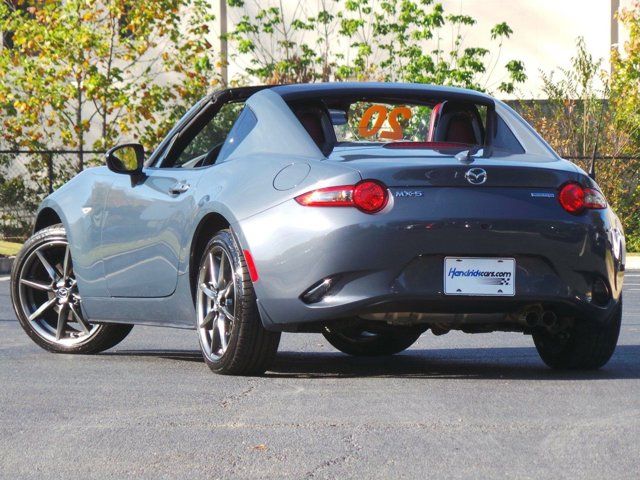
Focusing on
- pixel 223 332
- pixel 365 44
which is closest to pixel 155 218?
pixel 223 332

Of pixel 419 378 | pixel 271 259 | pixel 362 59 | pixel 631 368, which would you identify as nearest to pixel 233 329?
pixel 271 259

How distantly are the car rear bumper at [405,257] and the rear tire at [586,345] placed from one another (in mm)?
438

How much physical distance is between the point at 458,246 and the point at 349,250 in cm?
49

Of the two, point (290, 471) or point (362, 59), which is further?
point (362, 59)

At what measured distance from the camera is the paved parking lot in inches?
196

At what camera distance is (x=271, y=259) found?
6.98 m

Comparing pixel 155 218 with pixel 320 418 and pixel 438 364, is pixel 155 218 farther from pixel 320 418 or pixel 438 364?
pixel 320 418

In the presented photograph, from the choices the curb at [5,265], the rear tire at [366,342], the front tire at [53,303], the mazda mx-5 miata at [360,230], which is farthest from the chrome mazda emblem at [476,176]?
the curb at [5,265]

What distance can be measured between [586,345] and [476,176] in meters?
1.24

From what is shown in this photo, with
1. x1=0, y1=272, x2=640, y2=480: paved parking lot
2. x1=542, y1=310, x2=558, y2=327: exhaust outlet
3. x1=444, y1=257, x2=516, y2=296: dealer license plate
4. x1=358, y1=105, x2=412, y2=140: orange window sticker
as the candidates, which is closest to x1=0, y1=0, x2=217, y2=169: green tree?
x1=0, y1=272, x2=640, y2=480: paved parking lot

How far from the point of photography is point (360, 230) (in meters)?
6.75

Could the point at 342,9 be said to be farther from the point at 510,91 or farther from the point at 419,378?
the point at 419,378

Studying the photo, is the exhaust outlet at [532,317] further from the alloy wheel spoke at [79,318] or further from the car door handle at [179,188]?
the alloy wheel spoke at [79,318]

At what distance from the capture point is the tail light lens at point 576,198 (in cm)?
707
